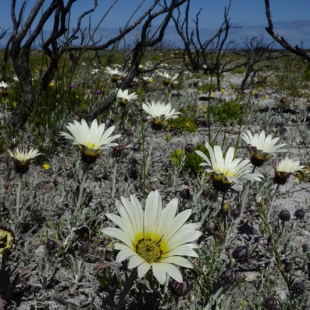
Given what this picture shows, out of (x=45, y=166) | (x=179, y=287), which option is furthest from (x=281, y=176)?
(x=45, y=166)

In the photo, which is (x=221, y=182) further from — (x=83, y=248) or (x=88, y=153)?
(x=83, y=248)

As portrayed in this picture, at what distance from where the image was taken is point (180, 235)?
1244 mm

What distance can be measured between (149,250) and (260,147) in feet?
4.66

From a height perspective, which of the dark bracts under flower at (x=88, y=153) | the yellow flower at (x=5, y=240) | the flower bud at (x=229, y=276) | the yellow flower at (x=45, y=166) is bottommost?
the flower bud at (x=229, y=276)

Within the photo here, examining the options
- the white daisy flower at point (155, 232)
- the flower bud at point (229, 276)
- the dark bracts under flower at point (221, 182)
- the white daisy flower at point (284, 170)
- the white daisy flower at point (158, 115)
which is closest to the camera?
the white daisy flower at point (155, 232)

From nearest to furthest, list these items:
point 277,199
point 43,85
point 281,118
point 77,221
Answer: point 77,221 → point 277,199 → point 43,85 → point 281,118

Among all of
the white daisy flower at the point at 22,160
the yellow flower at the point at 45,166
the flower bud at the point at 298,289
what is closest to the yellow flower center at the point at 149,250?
the flower bud at the point at 298,289

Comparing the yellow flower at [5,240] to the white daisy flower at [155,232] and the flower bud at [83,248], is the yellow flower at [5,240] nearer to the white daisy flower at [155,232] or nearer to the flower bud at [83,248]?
the white daisy flower at [155,232]

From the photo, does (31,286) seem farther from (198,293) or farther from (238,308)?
(238,308)

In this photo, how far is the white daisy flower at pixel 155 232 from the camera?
1.15m

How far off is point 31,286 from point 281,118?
4.34 m

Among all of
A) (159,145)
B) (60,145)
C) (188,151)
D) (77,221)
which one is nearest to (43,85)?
(60,145)

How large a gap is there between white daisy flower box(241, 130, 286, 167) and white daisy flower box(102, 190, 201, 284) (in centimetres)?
106

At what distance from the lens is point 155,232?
1315mm
